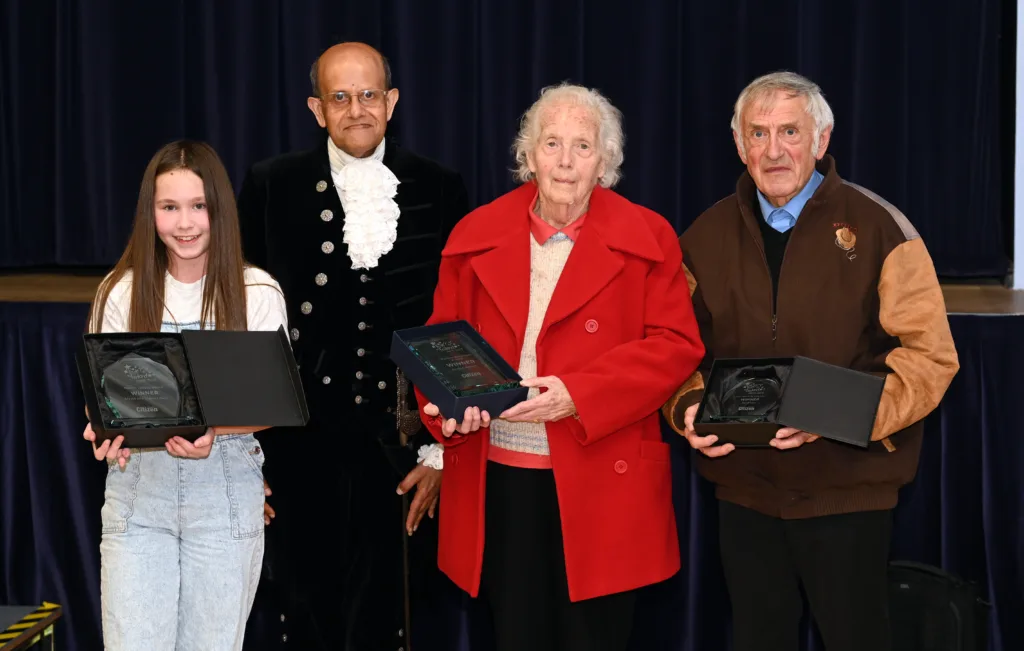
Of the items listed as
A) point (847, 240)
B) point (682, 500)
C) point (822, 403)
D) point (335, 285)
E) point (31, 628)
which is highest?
point (847, 240)

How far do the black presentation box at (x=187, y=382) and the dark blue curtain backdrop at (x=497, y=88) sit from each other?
78.7 inches

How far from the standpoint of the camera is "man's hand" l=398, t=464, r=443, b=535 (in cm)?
296

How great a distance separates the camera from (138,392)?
7.32ft

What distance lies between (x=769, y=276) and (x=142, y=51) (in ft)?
9.86

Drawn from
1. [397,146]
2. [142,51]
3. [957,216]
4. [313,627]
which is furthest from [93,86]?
[957,216]

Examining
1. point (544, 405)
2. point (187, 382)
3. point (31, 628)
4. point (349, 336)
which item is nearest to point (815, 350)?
point (544, 405)

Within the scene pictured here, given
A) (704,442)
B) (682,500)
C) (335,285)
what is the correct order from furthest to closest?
(682,500)
(335,285)
(704,442)

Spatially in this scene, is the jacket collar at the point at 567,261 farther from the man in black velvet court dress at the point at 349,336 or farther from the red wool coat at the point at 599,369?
the man in black velvet court dress at the point at 349,336

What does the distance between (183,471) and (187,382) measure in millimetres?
203

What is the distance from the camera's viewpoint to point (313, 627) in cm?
299

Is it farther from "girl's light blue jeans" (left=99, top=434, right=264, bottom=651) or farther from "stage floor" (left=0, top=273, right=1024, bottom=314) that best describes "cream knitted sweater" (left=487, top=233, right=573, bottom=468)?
"stage floor" (left=0, top=273, right=1024, bottom=314)

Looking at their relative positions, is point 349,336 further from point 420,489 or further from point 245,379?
point 245,379

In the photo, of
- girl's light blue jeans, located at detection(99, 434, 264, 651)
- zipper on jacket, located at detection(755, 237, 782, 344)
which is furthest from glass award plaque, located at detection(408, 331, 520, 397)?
zipper on jacket, located at detection(755, 237, 782, 344)

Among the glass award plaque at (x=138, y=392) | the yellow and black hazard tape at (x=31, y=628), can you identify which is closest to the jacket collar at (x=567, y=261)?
the glass award plaque at (x=138, y=392)
